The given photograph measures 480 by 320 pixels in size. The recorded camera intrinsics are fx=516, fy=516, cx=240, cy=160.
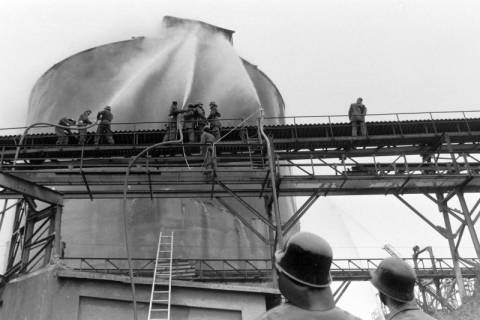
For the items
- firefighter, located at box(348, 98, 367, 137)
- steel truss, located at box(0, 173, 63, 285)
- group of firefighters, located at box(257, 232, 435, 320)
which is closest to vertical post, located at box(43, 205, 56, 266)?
steel truss, located at box(0, 173, 63, 285)

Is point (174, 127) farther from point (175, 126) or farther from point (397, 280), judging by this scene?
point (397, 280)

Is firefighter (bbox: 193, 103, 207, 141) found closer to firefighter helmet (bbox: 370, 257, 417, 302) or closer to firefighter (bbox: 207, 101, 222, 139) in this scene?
firefighter (bbox: 207, 101, 222, 139)

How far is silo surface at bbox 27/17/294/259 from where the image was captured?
664 inches

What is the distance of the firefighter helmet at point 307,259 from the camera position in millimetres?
2180

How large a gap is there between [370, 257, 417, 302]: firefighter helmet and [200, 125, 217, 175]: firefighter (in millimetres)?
10046

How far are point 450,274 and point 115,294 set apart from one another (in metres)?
15.8

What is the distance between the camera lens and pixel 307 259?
7.14 ft

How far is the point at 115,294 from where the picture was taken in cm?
1153

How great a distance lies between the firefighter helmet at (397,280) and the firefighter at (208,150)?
10.0 metres

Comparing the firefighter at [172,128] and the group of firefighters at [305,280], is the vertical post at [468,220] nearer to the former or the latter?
the firefighter at [172,128]

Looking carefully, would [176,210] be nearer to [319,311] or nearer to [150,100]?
[150,100]

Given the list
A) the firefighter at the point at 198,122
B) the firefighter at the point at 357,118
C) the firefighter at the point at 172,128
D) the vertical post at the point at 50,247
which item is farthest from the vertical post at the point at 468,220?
the vertical post at the point at 50,247

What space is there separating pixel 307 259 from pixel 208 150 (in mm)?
12453

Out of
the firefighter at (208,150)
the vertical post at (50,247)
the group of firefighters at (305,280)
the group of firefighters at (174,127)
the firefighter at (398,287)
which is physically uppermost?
the group of firefighters at (174,127)
